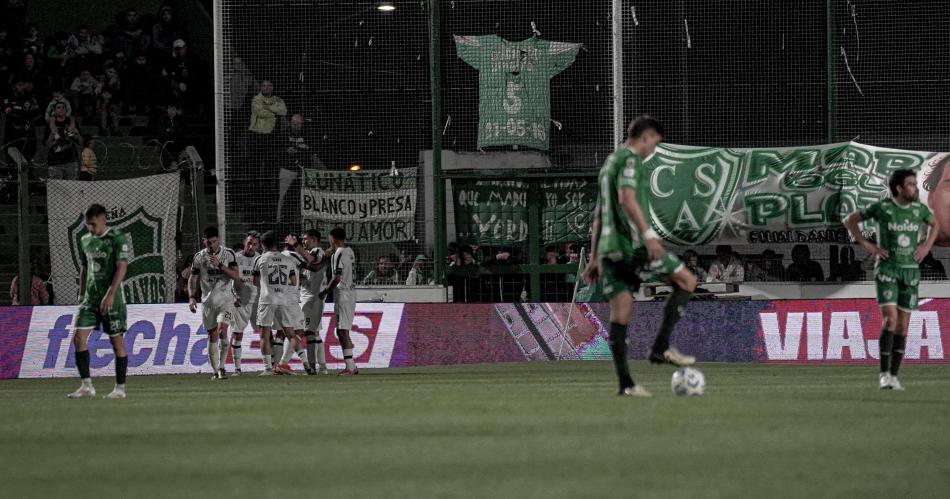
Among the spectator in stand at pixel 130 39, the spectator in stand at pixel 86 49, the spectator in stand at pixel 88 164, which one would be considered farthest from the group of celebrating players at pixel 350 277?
the spectator in stand at pixel 86 49

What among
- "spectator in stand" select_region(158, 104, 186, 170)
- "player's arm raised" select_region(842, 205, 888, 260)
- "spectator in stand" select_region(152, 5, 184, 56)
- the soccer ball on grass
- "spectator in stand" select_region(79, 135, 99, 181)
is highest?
"spectator in stand" select_region(152, 5, 184, 56)

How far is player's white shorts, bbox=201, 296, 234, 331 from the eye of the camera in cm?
2073

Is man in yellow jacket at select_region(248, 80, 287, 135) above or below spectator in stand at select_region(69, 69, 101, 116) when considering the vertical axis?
below

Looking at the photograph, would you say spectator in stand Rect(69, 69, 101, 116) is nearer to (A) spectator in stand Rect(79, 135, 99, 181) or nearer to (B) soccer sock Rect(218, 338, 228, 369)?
(A) spectator in stand Rect(79, 135, 99, 181)

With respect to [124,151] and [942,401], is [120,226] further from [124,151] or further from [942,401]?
[942,401]

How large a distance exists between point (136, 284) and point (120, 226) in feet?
3.52

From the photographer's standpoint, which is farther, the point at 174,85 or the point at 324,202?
the point at 174,85

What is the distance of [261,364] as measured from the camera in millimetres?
23344

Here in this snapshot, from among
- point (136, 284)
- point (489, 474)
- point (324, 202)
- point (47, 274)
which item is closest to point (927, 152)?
point (324, 202)

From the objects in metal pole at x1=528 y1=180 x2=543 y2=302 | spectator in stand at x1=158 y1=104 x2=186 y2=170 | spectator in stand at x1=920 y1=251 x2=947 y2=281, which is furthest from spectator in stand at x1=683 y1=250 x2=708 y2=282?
spectator in stand at x1=158 y1=104 x2=186 y2=170

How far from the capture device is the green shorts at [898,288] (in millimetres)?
13039

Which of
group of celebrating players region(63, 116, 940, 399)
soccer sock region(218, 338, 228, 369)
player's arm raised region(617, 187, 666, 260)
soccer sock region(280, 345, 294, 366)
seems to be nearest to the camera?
player's arm raised region(617, 187, 666, 260)

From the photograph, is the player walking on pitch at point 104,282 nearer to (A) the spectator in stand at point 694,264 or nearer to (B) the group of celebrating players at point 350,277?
(B) the group of celebrating players at point 350,277

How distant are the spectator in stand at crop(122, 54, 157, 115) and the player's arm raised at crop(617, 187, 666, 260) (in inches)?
854
